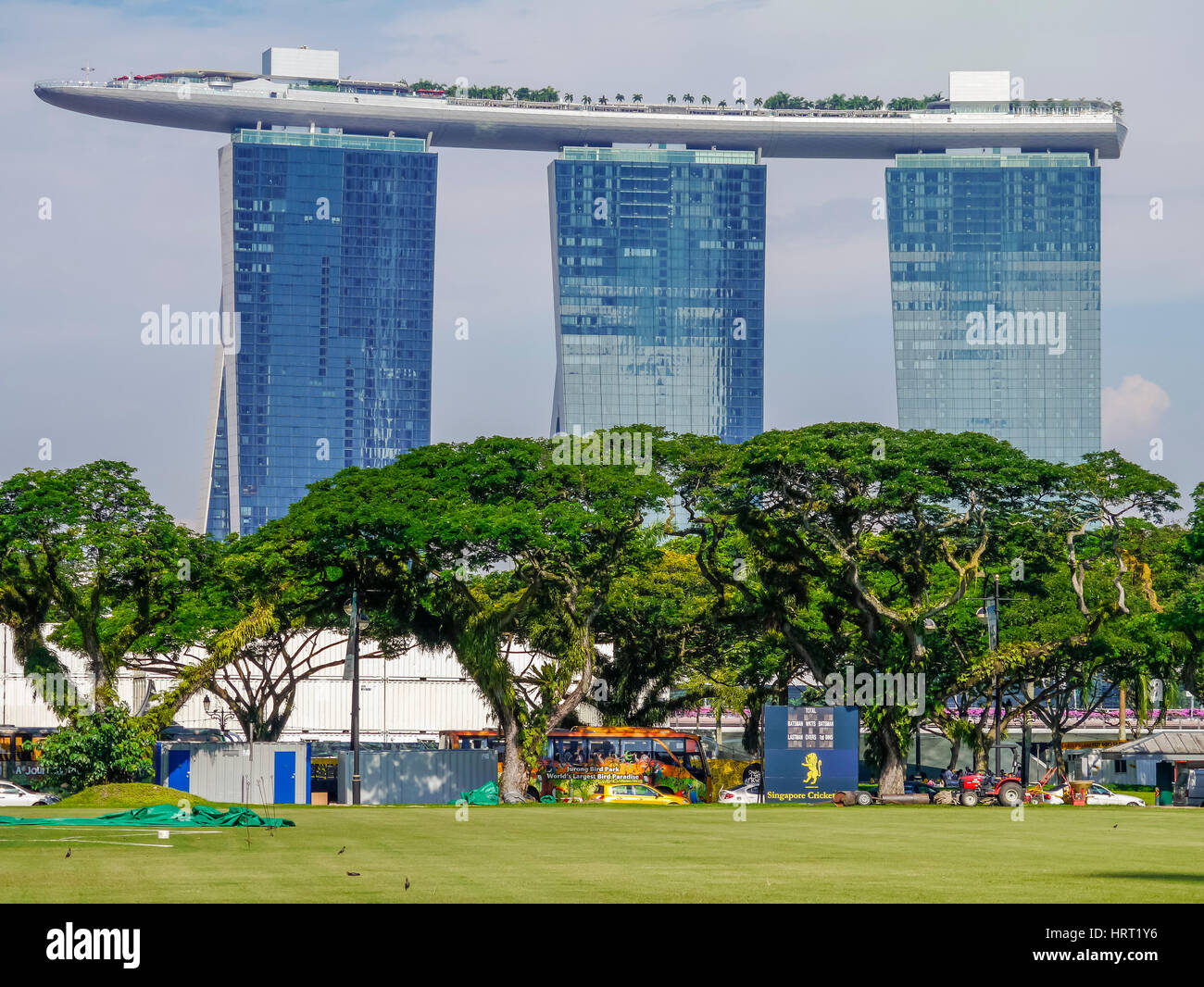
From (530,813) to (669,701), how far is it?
25513mm

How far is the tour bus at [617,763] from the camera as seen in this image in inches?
2283

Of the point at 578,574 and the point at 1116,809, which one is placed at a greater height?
the point at 578,574

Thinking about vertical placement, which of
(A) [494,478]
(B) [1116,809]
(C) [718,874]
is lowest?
(B) [1116,809]

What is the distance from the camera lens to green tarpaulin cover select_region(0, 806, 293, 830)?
1251 inches

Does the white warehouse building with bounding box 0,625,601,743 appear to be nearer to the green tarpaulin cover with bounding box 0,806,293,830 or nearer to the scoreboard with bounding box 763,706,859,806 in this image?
the scoreboard with bounding box 763,706,859,806

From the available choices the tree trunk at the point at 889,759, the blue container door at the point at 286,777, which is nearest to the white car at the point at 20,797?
the blue container door at the point at 286,777

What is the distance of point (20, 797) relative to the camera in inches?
2007

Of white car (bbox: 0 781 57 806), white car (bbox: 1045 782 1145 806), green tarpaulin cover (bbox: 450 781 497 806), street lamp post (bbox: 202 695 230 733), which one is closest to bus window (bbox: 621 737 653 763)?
green tarpaulin cover (bbox: 450 781 497 806)

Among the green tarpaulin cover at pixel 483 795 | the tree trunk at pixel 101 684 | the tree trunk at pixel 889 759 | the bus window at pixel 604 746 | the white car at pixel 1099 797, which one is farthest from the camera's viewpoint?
the bus window at pixel 604 746

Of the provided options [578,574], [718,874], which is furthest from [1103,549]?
[718,874]

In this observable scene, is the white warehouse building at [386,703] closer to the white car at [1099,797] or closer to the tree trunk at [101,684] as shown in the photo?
the tree trunk at [101,684]

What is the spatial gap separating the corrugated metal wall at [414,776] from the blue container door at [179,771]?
18.0 feet
